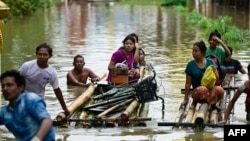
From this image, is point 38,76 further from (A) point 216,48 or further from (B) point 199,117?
(A) point 216,48

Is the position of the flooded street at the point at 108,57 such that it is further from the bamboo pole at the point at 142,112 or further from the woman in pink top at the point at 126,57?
the woman in pink top at the point at 126,57

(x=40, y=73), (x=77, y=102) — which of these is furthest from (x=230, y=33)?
(x=40, y=73)

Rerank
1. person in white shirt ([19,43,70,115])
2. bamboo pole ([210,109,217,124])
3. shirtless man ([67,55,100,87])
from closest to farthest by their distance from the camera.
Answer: person in white shirt ([19,43,70,115])
bamboo pole ([210,109,217,124])
shirtless man ([67,55,100,87])

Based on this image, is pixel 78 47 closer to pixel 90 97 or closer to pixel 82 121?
pixel 90 97

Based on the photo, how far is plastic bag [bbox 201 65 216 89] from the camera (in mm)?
9562

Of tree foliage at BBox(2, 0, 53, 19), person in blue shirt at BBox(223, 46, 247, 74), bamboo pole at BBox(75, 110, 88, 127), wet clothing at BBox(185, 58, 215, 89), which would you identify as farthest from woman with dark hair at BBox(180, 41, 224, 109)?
tree foliage at BBox(2, 0, 53, 19)

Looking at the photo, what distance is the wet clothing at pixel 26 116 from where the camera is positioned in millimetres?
5180

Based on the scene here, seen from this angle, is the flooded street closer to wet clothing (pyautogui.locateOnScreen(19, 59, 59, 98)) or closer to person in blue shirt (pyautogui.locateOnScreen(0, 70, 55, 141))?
wet clothing (pyautogui.locateOnScreen(19, 59, 59, 98))

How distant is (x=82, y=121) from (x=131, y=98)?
1341 mm

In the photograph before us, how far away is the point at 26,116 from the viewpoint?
5.23 metres

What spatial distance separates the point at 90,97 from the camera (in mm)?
10875

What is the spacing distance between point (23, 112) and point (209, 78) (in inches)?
189

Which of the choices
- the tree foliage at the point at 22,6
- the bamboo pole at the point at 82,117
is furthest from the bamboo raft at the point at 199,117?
the tree foliage at the point at 22,6

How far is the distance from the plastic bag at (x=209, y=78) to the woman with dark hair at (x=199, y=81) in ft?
0.21
